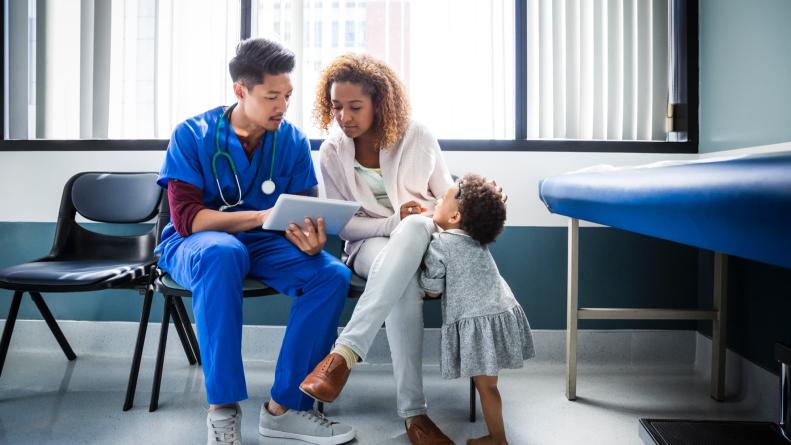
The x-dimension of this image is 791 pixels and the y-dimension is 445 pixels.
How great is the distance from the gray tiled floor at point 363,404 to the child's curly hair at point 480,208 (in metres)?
0.60

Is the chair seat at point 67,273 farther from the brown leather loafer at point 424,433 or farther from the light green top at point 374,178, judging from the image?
the brown leather loafer at point 424,433

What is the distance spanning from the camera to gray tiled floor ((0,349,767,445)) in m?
1.62

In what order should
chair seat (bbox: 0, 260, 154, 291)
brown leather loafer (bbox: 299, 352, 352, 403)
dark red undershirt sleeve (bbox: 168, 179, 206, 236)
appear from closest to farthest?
brown leather loafer (bbox: 299, 352, 352, 403) < dark red undershirt sleeve (bbox: 168, 179, 206, 236) < chair seat (bbox: 0, 260, 154, 291)

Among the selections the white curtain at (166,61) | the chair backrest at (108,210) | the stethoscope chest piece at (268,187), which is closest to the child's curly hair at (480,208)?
the stethoscope chest piece at (268,187)

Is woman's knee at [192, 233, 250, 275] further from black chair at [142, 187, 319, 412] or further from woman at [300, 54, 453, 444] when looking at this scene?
woman at [300, 54, 453, 444]

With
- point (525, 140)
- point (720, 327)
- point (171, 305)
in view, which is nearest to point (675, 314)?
point (720, 327)

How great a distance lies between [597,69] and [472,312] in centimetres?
141

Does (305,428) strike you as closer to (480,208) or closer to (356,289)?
(356,289)

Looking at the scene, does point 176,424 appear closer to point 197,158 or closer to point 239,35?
point 197,158

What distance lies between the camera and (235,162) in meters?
1.71

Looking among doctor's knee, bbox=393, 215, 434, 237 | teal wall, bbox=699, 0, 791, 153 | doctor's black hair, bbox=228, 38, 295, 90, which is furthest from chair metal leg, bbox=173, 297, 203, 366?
teal wall, bbox=699, 0, 791, 153

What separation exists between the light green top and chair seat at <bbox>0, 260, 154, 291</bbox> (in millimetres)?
801

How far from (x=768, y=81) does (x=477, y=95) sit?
104 cm

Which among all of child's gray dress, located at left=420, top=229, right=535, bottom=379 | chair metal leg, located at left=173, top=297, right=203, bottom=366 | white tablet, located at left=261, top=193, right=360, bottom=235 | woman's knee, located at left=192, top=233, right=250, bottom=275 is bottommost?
chair metal leg, located at left=173, top=297, right=203, bottom=366
